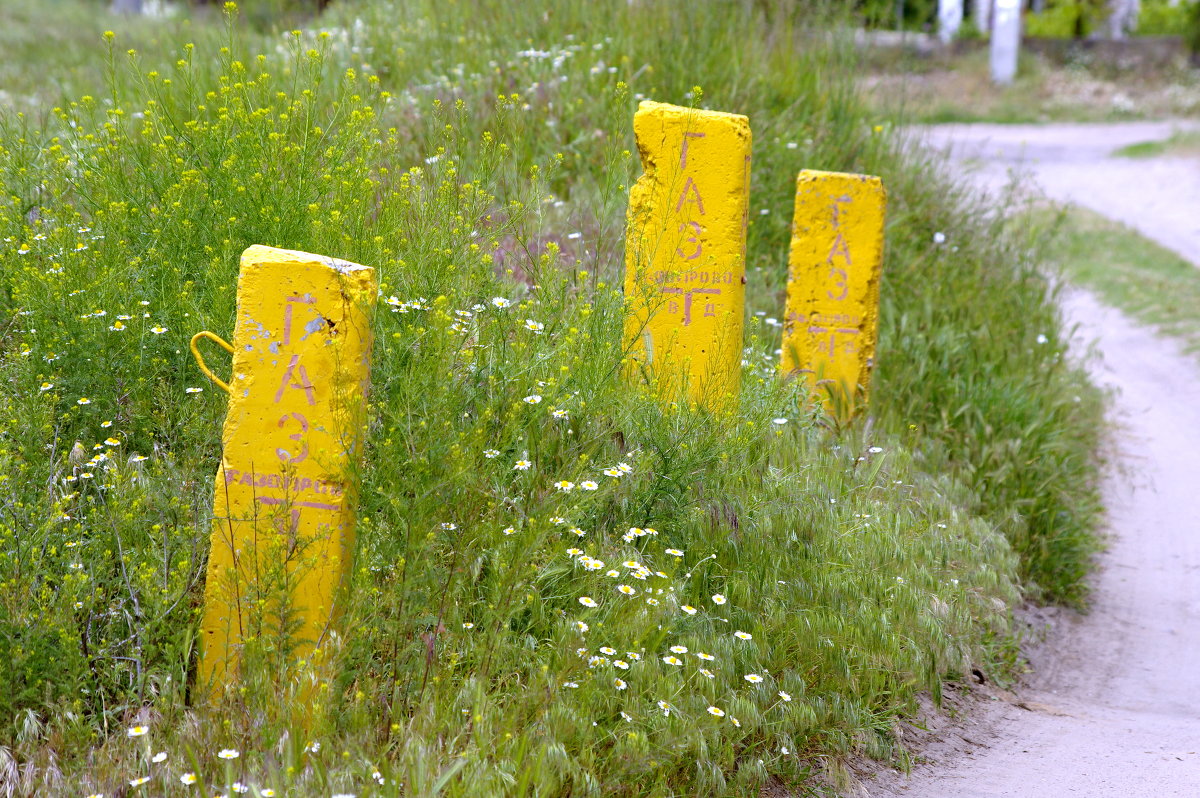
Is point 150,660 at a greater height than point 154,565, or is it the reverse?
point 154,565

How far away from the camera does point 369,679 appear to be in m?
2.63

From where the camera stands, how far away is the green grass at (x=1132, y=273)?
9.09 metres

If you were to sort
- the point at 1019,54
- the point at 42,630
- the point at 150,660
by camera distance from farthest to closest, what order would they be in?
the point at 1019,54 → the point at 150,660 → the point at 42,630

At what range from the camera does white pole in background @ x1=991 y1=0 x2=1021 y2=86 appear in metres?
20.4

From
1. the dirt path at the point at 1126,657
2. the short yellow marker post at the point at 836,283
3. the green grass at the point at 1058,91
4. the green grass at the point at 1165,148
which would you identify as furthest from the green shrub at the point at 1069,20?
the short yellow marker post at the point at 836,283

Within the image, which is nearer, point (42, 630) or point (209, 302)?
point (42, 630)

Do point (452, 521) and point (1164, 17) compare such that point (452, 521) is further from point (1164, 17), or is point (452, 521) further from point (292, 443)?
point (1164, 17)

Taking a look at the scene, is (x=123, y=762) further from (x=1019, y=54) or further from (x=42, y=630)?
(x=1019, y=54)

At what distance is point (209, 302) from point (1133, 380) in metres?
6.75

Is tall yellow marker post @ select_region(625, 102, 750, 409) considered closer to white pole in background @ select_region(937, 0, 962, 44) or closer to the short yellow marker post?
the short yellow marker post

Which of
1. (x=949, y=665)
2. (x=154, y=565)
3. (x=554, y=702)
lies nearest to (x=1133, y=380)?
(x=949, y=665)

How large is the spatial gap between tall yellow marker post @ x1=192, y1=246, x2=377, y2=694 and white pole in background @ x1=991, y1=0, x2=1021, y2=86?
20454 millimetres

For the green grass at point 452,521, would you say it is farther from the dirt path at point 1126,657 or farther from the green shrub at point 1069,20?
the green shrub at point 1069,20

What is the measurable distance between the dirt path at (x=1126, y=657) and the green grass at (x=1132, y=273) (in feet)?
0.72
